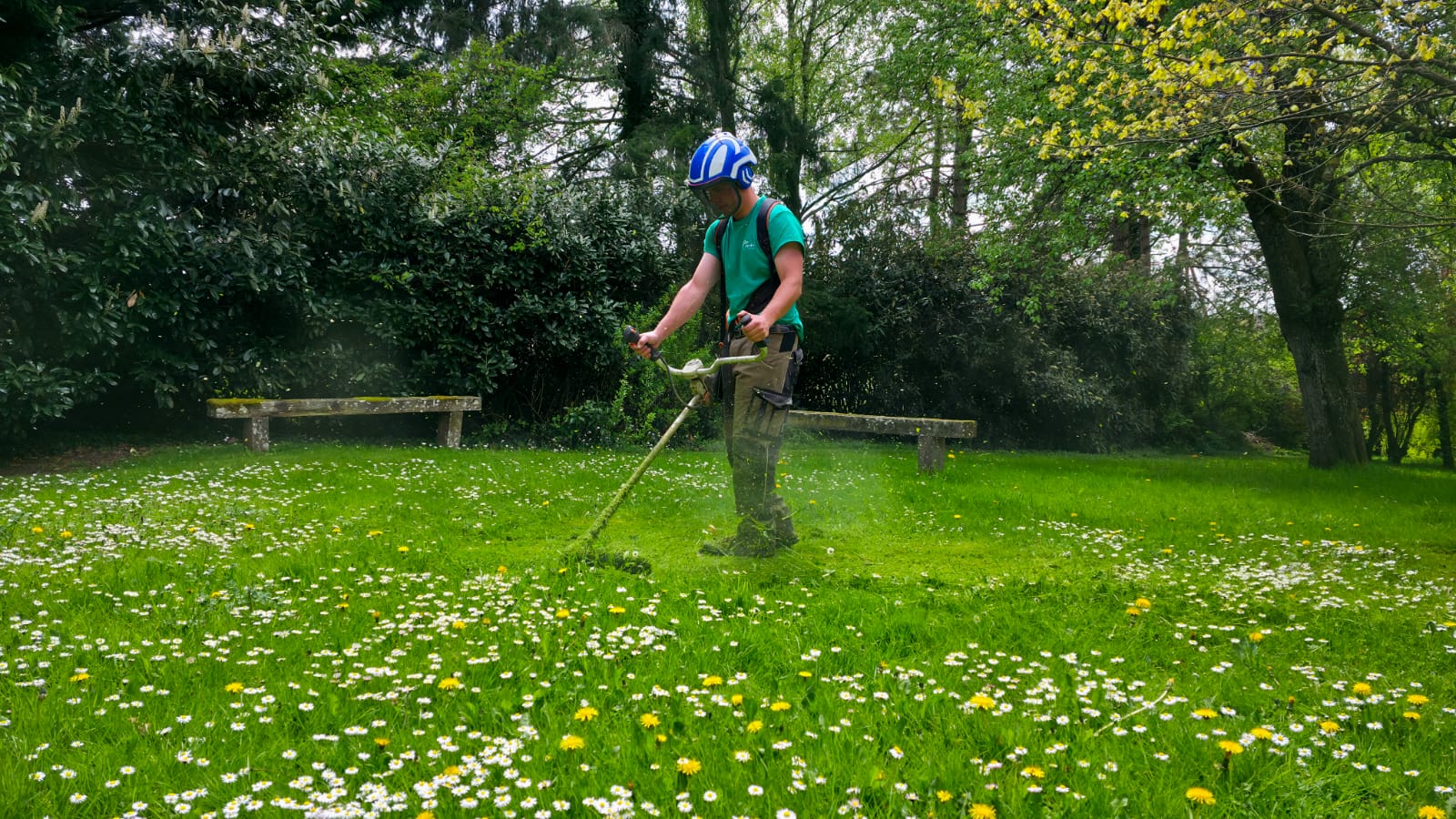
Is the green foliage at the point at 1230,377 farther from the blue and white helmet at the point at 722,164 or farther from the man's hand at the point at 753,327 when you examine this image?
the man's hand at the point at 753,327

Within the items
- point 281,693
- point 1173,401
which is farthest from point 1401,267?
point 281,693

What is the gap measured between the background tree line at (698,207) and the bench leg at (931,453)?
2.91 m

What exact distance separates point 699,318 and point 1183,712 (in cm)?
1198

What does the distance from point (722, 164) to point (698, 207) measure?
10.4 metres

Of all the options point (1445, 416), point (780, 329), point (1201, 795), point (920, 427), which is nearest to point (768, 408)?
point (780, 329)

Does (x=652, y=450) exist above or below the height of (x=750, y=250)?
below

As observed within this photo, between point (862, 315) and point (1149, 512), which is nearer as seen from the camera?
point (1149, 512)

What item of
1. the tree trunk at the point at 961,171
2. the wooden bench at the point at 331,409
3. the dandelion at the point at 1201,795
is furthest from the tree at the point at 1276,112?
the wooden bench at the point at 331,409

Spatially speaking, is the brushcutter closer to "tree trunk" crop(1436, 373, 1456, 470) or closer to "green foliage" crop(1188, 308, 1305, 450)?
"green foliage" crop(1188, 308, 1305, 450)

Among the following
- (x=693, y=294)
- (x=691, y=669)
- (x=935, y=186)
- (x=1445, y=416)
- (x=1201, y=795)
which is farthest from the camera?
(x=935, y=186)

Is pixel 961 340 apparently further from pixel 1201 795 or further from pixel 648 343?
pixel 1201 795

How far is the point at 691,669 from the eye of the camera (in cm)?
314

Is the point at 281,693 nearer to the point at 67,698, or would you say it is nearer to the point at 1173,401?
the point at 67,698

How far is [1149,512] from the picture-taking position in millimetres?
7980
